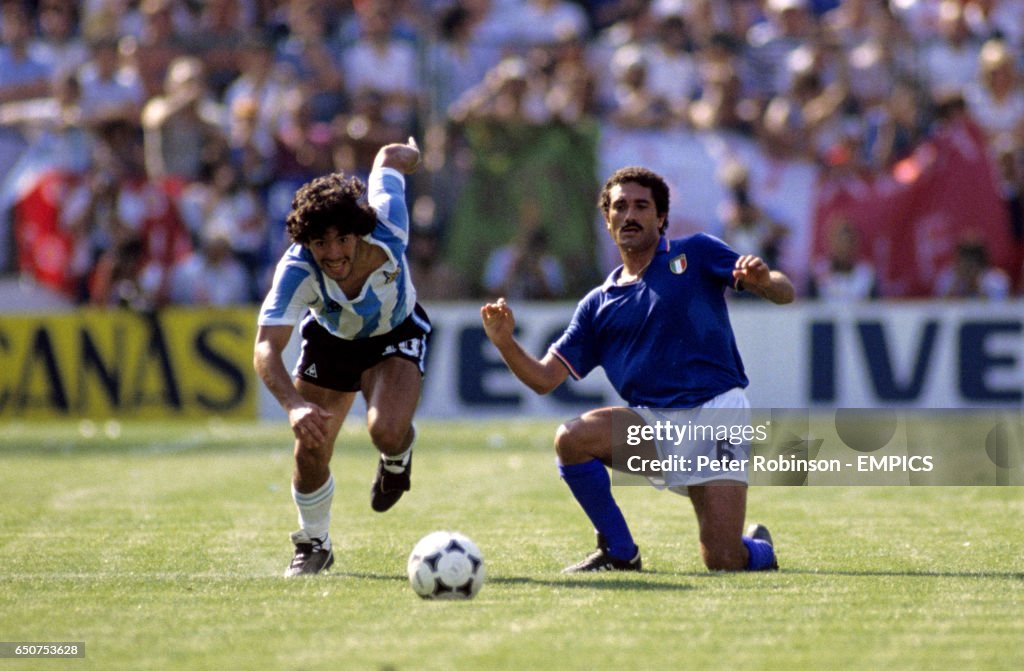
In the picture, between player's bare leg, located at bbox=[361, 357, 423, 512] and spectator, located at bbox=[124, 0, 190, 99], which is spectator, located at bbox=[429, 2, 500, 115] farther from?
player's bare leg, located at bbox=[361, 357, 423, 512]

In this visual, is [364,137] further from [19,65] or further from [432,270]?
[19,65]

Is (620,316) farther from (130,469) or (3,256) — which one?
(3,256)

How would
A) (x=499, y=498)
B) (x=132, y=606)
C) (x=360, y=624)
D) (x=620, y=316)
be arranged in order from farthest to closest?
(x=499, y=498) → (x=620, y=316) → (x=132, y=606) → (x=360, y=624)

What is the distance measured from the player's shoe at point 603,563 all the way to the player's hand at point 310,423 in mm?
1487

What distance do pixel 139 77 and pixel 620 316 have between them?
40.4 feet

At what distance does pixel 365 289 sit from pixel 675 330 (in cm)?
163

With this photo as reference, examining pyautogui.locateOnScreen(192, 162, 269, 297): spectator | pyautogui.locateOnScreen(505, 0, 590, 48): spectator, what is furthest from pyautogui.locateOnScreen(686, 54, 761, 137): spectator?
pyautogui.locateOnScreen(192, 162, 269, 297): spectator

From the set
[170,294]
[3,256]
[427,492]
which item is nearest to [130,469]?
[427,492]

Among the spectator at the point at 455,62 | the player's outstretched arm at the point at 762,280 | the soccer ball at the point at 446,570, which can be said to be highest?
the spectator at the point at 455,62

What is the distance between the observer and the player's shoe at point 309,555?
7836 millimetres

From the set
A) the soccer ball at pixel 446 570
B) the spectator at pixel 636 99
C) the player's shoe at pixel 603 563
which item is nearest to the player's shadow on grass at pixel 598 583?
the player's shoe at pixel 603 563

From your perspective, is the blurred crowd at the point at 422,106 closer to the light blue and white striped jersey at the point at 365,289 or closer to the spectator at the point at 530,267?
the spectator at the point at 530,267

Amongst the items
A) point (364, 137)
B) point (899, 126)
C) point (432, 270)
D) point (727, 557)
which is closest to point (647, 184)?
point (727, 557)

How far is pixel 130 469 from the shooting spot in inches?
535
